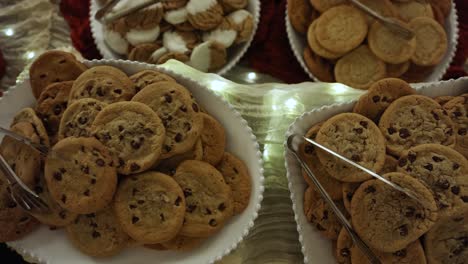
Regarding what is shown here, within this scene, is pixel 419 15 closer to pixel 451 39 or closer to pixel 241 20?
pixel 451 39

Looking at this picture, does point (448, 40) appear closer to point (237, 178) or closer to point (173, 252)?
point (237, 178)

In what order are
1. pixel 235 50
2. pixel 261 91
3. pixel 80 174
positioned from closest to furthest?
pixel 80 174 → pixel 261 91 → pixel 235 50

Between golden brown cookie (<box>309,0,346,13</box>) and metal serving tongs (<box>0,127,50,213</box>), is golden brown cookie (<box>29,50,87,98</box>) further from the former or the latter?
golden brown cookie (<box>309,0,346,13</box>)

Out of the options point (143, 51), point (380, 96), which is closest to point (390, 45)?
point (380, 96)

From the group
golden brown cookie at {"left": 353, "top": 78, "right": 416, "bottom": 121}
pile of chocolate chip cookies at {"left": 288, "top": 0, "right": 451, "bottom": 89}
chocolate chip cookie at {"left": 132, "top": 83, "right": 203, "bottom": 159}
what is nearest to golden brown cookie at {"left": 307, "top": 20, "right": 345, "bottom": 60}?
pile of chocolate chip cookies at {"left": 288, "top": 0, "right": 451, "bottom": 89}

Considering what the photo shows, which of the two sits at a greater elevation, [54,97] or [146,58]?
[54,97]

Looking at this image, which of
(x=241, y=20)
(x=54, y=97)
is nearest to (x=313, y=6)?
(x=241, y=20)
